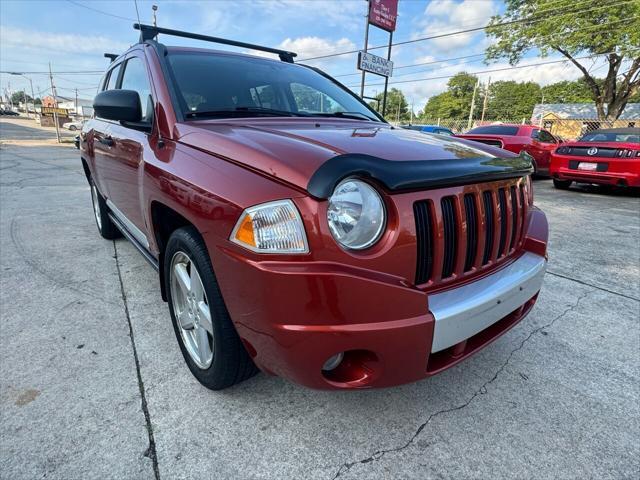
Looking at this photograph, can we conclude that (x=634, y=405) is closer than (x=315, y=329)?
No

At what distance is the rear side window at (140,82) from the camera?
237cm

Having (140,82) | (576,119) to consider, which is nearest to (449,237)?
(140,82)

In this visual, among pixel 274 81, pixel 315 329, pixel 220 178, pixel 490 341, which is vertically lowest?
pixel 490 341

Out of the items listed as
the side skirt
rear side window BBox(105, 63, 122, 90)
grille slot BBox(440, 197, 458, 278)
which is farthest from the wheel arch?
rear side window BBox(105, 63, 122, 90)

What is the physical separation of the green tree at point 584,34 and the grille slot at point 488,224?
2123 cm

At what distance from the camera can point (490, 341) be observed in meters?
1.73

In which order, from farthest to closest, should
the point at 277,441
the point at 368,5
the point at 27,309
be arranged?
the point at 368,5 < the point at 27,309 < the point at 277,441

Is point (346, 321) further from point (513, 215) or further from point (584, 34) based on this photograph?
point (584, 34)

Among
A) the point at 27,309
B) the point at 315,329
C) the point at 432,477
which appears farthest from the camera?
the point at 27,309

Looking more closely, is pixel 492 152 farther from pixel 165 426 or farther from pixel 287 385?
pixel 165 426

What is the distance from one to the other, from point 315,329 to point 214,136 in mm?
985

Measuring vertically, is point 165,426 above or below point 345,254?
below

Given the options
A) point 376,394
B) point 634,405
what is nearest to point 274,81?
point 376,394

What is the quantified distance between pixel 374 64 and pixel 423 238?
1154 centimetres
